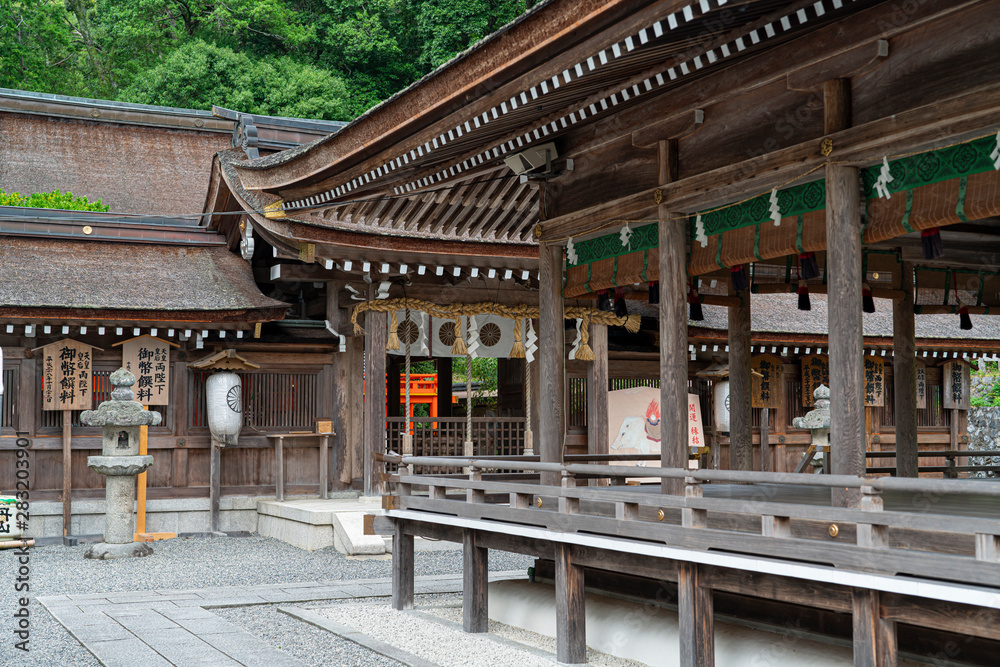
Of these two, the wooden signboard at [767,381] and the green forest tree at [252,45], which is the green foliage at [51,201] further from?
the wooden signboard at [767,381]

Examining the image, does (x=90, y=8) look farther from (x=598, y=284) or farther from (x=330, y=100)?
(x=598, y=284)

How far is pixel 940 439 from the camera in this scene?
18359mm

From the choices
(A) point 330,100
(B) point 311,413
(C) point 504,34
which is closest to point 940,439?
(B) point 311,413

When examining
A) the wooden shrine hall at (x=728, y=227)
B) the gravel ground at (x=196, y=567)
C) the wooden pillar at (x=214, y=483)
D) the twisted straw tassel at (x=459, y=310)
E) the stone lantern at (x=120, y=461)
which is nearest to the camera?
the wooden shrine hall at (x=728, y=227)

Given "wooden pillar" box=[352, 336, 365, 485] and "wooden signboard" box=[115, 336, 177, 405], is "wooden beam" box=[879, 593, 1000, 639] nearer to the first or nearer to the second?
"wooden pillar" box=[352, 336, 365, 485]

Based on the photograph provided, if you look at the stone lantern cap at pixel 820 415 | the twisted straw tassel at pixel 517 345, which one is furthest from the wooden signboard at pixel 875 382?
the twisted straw tassel at pixel 517 345

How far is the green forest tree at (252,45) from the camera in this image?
28.1 metres

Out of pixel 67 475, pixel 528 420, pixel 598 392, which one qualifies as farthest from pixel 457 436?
pixel 67 475

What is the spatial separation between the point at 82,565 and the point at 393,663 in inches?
248

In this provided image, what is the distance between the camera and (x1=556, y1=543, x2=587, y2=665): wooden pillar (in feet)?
23.3

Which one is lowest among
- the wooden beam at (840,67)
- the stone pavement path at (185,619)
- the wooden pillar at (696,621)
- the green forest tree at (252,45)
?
the stone pavement path at (185,619)

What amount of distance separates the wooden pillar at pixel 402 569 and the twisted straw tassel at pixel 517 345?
568cm

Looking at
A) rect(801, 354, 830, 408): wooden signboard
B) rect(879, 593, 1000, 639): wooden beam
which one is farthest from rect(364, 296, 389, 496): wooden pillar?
rect(879, 593, 1000, 639): wooden beam

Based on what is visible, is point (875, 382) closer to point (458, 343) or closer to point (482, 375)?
point (458, 343)
